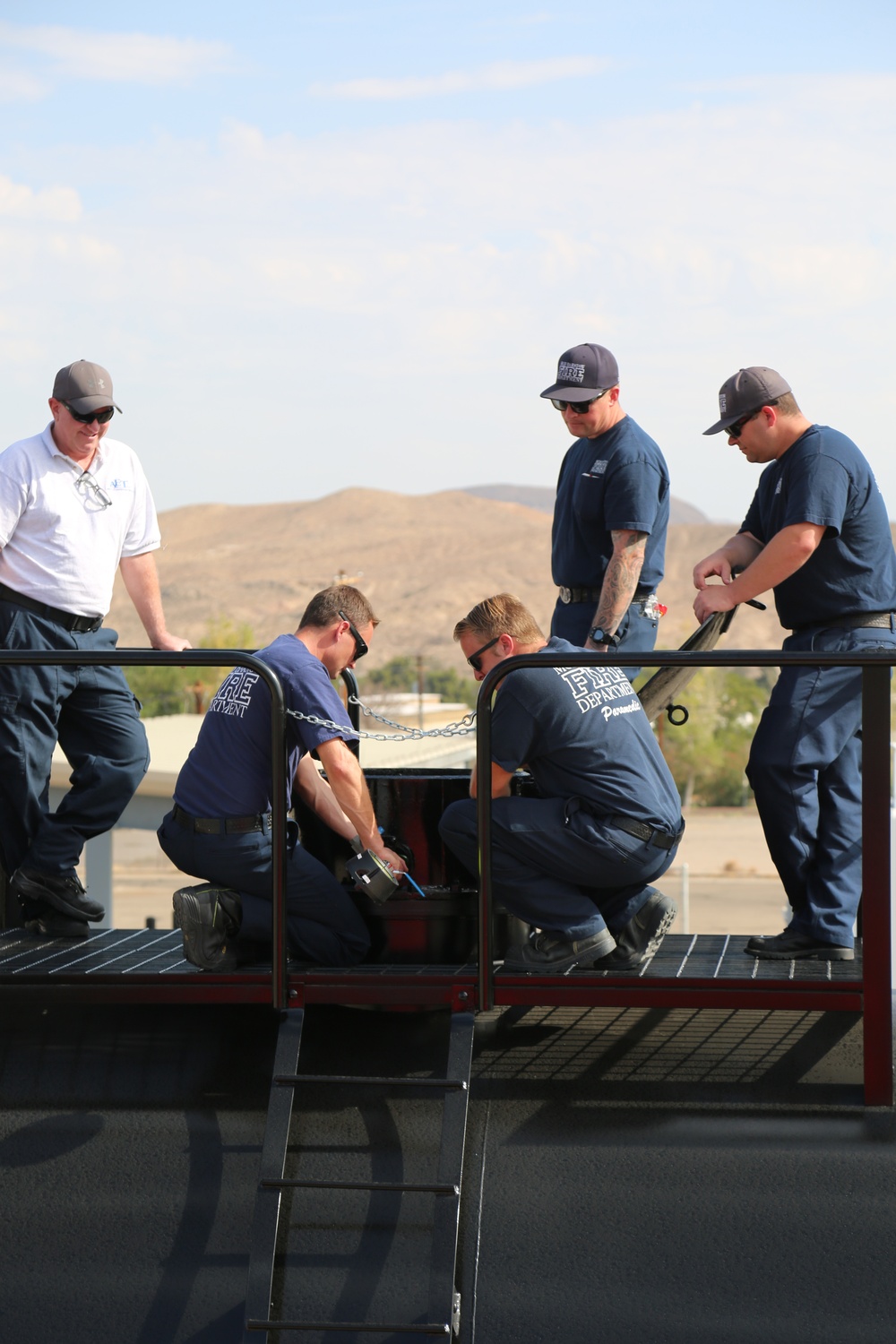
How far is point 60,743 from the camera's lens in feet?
17.7

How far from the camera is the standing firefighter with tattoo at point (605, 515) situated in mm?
5301

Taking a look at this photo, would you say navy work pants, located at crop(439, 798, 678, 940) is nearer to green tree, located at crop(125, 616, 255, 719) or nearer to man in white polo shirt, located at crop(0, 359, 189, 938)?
man in white polo shirt, located at crop(0, 359, 189, 938)

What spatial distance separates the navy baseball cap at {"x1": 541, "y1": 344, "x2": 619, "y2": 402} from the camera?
5337 millimetres

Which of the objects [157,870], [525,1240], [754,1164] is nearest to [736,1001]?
[754,1164]

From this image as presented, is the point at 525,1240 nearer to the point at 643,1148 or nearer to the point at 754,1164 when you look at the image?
the point at 643,1148

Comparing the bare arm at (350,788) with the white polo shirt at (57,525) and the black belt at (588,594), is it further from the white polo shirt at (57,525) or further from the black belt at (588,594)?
the black belt at (588,594)

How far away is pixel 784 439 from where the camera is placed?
4.83m

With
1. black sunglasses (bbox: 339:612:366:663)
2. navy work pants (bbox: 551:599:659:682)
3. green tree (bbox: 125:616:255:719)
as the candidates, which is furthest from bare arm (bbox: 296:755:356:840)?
green tree (bbox: 125:616:255:719)

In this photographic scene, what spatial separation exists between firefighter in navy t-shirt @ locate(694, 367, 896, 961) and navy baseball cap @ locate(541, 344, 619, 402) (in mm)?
616

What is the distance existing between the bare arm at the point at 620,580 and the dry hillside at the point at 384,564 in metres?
87.2

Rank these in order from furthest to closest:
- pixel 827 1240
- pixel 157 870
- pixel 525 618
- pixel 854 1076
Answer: pixel 157 870
pixel 525 618
pixel 854 1076
pixel 827 1240

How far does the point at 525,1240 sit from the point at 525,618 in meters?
1.82

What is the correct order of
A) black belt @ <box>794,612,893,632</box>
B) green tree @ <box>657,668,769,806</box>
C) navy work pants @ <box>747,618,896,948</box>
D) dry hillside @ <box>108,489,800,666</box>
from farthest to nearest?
1. dry hillside @ <box>108,489,800,666</box>
2. green tree @ <box>657,668,769,806</box>
3. black belt @ <box>794,612,893,632</box>
4. navy work pants @ <box>747,618,896,948</box>

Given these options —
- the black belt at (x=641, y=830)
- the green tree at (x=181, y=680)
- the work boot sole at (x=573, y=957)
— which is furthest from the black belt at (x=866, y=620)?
the green tree at (x=181, y=680)
